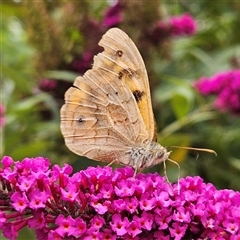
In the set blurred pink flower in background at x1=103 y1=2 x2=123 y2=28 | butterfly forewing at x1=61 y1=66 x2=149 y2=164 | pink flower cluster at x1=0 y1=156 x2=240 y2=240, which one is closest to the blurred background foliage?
blurred pink flower in background at x1=103 y1=2 x2=123 y2=28

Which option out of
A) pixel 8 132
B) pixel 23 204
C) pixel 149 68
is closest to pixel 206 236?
pixel 23 204

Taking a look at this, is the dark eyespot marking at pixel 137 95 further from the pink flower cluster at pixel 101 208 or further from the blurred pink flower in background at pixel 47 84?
the blurred pink flower in background at pixel 47 84

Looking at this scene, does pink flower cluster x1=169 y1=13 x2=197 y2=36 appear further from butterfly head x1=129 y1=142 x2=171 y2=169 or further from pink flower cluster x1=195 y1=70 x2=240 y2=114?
butterfly head x1=129 y1=142 x2=171 y2=169

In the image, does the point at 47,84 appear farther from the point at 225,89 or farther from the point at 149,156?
the point at 149,156

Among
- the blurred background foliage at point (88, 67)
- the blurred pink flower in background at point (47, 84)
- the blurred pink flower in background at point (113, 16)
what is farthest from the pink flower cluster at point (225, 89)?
the blurred pink flower in background at point (47, 84)

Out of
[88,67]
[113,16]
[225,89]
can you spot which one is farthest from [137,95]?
[113,16]

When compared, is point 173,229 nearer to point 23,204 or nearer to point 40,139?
point 23,204
